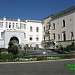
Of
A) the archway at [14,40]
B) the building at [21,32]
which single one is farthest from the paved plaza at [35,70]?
the archway at [14,40]

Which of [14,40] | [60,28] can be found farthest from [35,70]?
[14,40]

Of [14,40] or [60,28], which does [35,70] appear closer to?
[60,28]

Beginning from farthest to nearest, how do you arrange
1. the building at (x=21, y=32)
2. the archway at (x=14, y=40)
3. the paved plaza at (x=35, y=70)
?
the archway at (x=14, y=40), the building at (x=21, y=32), the paved plaza at (x=35, y=70)

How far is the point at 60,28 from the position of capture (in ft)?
161

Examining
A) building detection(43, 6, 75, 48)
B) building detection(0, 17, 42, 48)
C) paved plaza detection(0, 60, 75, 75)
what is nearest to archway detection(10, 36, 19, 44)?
building detection(0, 17, 42, 48)

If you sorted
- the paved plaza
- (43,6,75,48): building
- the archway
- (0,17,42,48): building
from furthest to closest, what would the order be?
the archway
(0,17,42,48): building
(43,6,75,48): building
the paved plaza

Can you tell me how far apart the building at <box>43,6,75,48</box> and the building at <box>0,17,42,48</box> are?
237cm

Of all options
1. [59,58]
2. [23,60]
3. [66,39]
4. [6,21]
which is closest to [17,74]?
[23,60]

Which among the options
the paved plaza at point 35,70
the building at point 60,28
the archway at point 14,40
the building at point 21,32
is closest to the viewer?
the paved plaza at point 35,70

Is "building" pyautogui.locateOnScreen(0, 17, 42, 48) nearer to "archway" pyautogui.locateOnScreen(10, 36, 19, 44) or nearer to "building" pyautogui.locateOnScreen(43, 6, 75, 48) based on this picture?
"archway" pyautogui.locateOnScreen(10, 36, 19, 44)

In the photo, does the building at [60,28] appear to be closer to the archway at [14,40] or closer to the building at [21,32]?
the building at [21,32]

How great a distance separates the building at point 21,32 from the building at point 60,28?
2.37m

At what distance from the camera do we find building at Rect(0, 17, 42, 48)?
49.7m

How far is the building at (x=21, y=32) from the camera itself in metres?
49.7
